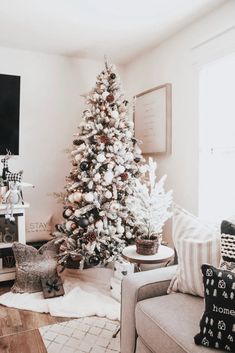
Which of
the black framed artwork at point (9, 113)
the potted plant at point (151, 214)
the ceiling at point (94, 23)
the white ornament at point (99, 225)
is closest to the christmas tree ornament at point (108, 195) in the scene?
the white ornament at point (99, 225)

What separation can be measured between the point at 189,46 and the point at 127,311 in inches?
90.5

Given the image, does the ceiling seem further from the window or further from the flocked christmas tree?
the window

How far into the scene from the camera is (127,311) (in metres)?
1.72

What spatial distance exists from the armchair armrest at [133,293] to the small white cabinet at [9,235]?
1553mm

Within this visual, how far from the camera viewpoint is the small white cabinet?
2.96 m

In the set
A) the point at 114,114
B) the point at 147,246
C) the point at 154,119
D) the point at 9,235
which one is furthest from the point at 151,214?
the point at 9,235

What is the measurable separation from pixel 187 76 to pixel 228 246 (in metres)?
1.82

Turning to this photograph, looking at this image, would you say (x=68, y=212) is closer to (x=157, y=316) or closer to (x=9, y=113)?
(x=9, y=113)

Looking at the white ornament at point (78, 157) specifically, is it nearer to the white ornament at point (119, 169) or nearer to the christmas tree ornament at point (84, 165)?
the christmas tree ornament at point (84, 165)

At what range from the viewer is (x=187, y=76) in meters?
2.82

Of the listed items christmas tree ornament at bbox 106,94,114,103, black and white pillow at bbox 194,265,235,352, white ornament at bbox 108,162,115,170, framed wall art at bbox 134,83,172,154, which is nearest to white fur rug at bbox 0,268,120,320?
white ornament at bbox 108,162,115,170

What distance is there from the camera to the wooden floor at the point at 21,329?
6.50 feet

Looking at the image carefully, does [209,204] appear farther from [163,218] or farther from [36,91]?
[36,91]

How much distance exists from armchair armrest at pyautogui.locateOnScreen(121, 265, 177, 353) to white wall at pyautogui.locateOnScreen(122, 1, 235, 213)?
3.72 ft
